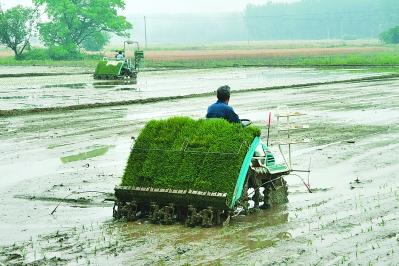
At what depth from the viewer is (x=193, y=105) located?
89.1 ft

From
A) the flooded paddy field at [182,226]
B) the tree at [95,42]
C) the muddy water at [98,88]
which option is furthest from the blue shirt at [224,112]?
the tree at [95,42]

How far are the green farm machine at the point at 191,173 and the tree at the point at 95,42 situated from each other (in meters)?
88.5

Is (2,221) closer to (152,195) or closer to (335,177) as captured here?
(152,195)

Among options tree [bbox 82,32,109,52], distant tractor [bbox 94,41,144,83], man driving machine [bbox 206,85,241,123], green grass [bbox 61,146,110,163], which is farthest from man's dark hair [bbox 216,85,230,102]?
tree [bbox 82,32,109,52]

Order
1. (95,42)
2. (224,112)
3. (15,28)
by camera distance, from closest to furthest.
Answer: (224,112) < (15,28) < (95,42)

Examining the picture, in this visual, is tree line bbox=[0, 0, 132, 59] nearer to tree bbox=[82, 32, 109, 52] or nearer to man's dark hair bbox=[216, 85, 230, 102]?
tree bbox=[82, 32, 109, 52]

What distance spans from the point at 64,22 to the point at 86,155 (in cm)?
A: 7915

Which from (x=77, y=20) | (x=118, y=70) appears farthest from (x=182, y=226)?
(x=77, y=20)

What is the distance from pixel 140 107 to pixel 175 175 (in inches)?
674

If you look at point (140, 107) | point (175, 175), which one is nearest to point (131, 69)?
point (140, 107)

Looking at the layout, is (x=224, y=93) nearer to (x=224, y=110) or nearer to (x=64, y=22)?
(x=224, y=110)

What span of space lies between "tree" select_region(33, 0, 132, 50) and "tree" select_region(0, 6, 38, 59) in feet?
13.0

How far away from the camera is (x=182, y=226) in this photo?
9.45 metres

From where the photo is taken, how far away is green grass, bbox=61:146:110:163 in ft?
49.3
